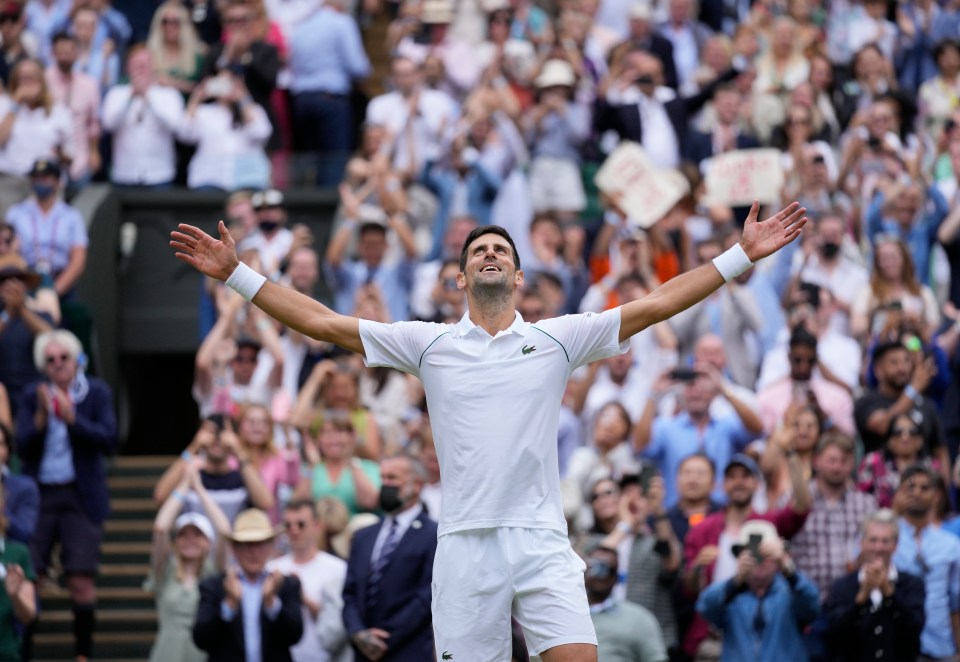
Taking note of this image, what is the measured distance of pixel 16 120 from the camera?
17.7 metres

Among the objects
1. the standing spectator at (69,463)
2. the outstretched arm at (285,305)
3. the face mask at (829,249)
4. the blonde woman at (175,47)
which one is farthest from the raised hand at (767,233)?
the blonde woman at (175,47)

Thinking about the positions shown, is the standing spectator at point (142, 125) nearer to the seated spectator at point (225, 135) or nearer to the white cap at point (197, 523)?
the seated spectator at point (225, 135)

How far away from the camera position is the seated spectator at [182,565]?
12.9 metres

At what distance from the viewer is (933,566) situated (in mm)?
12352

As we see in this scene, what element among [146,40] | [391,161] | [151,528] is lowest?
[151,528]

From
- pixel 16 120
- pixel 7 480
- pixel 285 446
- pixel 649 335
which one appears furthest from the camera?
pixel 16 120

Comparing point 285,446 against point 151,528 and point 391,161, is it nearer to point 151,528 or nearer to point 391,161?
point 151,528

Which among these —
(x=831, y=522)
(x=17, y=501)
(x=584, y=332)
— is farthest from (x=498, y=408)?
(x=17, y=501)

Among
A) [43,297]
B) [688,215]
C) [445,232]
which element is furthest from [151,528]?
[688,215]

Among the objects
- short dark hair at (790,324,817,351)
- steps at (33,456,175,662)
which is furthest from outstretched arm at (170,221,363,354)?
steps at (33,456,175,662)

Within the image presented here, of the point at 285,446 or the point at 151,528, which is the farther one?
the point at 151,528

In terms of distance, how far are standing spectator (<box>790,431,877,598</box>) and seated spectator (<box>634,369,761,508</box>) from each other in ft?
4.12

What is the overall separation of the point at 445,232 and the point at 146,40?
16.6 ft

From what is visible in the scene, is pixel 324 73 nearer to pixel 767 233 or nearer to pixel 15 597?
pixel 15 597
